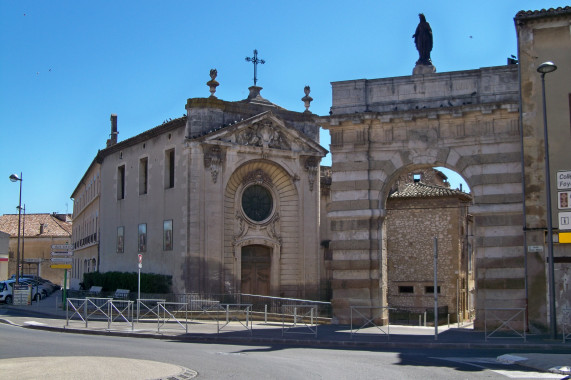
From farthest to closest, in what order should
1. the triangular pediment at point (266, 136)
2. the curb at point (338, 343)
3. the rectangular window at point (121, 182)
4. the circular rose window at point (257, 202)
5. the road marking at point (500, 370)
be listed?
the rectangular window at point (121, 182) < the circular rose window at point (257, 202) < the triangular pediment at point (266, 136) < the curb at point (338, 343) < the road marking at point (500, 370)

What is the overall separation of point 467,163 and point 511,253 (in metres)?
2.95

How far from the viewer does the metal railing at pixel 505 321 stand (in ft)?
64.4

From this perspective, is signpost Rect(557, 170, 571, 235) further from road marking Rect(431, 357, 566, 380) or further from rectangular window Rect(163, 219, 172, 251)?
rectangular window Rect(163, 219, 172, 251)

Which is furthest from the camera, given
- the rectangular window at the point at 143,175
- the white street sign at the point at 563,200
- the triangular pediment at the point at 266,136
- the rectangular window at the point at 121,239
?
the rectangular window at the point at 121,239

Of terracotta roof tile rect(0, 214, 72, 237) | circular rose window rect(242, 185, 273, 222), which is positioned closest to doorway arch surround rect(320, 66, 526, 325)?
circular rose window rect(242, 185, 273, 222)

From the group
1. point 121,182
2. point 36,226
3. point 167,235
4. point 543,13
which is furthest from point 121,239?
point 36,226

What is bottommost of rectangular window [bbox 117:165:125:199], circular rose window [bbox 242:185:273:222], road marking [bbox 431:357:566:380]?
road marking [bbox 431:357:566:380]

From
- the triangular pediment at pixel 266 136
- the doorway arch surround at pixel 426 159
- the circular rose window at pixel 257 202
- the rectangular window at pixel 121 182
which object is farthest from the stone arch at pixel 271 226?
the doorway arch surround at pixel 426 159

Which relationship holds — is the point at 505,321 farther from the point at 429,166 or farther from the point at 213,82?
the point at 213,82

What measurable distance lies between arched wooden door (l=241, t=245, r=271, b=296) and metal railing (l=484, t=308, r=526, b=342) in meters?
15.8

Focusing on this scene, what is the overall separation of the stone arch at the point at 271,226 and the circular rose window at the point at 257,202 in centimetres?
29

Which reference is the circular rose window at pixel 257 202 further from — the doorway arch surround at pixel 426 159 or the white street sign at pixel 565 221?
the white street sign at pixel 565 221

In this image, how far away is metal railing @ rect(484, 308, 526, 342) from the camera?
19642 mm

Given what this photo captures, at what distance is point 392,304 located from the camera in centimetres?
3866
